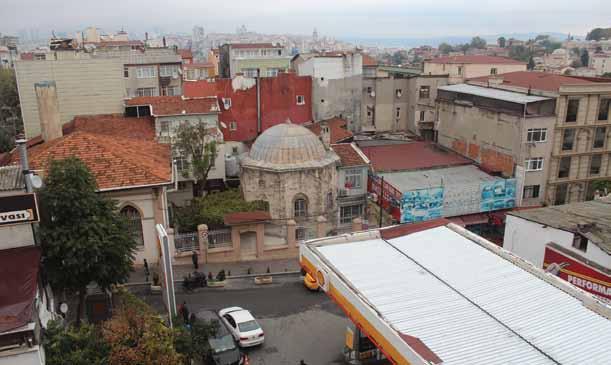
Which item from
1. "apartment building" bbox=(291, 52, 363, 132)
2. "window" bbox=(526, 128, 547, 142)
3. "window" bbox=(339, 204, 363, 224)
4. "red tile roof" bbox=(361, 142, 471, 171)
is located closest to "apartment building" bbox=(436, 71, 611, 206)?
"window" bbox=(526, 128, 547, 142)

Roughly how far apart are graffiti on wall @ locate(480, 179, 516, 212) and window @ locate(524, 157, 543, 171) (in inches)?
107

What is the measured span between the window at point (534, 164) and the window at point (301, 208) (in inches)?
695

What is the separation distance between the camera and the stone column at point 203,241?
2959cm

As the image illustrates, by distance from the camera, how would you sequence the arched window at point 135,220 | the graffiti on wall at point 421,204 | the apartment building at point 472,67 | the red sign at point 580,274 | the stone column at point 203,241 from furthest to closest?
the apartment building at point 472,67
the graffiti on wall at point 421,204
the stone column at point 203,241
the arched window at point 135,220
the red sign at point 580,274

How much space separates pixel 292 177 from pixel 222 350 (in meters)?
17.1

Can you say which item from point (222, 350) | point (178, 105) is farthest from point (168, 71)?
point (222, 350)

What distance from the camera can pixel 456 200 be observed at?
117ft

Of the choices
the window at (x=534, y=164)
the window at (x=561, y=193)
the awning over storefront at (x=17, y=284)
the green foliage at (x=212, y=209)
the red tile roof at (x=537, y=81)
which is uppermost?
the red tile roof at (x=537, y=81)

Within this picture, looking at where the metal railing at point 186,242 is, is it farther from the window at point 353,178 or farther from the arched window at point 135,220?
the window at point 353,178

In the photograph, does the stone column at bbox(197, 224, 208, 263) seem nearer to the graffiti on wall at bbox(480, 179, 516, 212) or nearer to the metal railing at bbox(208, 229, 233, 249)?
the metal railing at bbox(208, 229, 233, 249)

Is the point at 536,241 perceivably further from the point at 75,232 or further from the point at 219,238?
the point at 75,232

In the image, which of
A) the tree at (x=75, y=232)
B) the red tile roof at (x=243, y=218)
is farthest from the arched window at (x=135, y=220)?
the tree at (x=75, y=232)

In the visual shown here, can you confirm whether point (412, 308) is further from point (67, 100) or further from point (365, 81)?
point (365, 81)

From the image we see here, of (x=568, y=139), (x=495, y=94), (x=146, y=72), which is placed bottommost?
(x=568, y=139)
